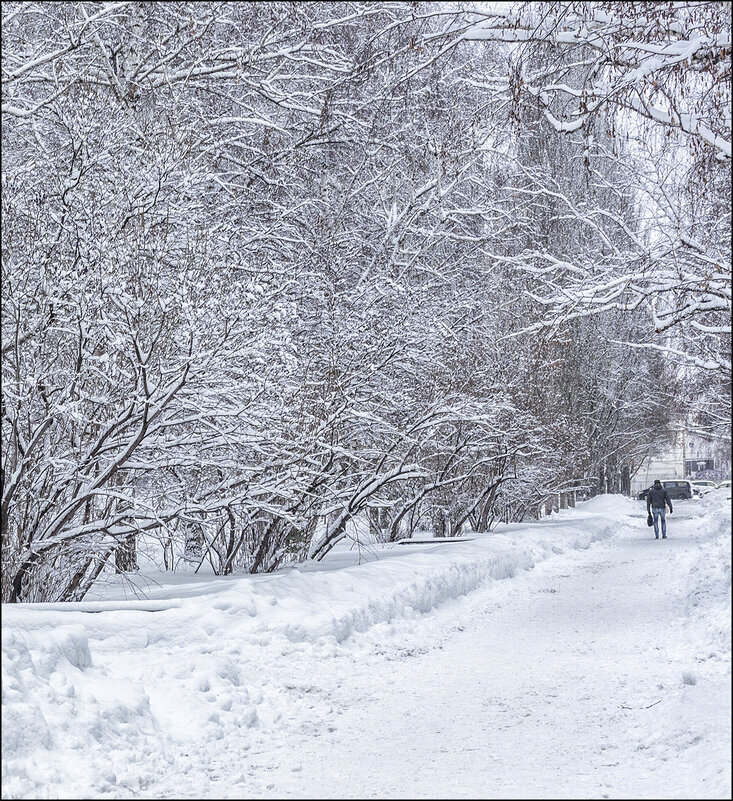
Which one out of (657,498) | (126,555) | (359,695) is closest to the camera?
(359,695)

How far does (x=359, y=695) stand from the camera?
6.68 m

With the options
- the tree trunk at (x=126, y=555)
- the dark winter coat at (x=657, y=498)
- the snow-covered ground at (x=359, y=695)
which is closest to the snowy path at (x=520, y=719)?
the snow-covered ground at (x=359, y=695)

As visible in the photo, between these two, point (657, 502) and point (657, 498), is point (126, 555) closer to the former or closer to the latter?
point (657, 498)

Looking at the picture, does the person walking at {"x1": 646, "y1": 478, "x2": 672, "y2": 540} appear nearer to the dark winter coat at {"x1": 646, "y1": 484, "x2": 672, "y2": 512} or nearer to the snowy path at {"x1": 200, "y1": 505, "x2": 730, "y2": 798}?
the dark winter coat at {"x1": 646, "y1": 484, "x2": 672, "y2": 512}

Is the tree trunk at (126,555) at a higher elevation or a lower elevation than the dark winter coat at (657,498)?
higher

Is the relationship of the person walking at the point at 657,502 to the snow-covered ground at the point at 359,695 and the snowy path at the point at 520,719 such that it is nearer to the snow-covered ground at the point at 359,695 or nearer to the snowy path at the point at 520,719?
the snow-covered ground at the point at 359,695

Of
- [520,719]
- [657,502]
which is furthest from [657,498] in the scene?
[520,719]

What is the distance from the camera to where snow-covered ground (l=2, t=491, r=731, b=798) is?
14.8 feet

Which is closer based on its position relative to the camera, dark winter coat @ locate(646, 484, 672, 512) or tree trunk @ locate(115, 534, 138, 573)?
tree trunk @ locate(115, 534, 138, 573)

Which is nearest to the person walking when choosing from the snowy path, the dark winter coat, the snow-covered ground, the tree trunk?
the dark winter coat

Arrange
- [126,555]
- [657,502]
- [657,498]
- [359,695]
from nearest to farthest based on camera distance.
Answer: [359,695]
[126,555]
[657,498]
[657,502]

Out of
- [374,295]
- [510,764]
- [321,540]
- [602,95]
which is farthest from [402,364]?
[510,764]

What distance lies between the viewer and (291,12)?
37.9 feet

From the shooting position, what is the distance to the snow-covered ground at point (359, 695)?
4.52m
